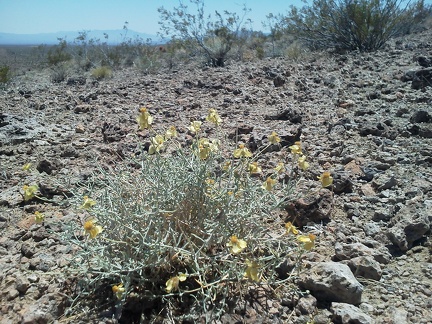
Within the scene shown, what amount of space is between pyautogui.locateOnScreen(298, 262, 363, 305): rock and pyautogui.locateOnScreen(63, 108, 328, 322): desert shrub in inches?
3.9

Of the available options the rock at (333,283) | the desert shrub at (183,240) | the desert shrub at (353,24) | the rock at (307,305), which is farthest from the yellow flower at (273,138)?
the desert shrub at (353,24)

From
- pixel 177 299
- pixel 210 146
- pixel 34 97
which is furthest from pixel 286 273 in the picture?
pixel 34 97

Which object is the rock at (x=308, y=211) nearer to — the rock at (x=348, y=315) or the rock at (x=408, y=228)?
the rock at (x=408, y=228)

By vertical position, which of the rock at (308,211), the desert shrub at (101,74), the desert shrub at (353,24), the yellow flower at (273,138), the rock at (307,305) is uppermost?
the desert shrub at (353,24)

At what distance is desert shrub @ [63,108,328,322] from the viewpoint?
1.82 meters

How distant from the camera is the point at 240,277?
1831 mm

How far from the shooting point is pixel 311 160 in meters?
3.45

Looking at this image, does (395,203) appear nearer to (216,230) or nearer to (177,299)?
(216,230)

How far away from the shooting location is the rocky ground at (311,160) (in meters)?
1.95

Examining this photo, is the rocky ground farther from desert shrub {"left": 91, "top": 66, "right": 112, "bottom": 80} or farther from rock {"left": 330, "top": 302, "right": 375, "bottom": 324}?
desert shrub {"left": 91, "top": 66, "right": 112, "bottom": 80}

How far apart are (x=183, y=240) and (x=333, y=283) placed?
0.74 m

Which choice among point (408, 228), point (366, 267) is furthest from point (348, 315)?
point (408, 228)

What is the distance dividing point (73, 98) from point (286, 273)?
498 centimetres

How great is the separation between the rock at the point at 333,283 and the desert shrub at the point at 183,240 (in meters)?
0.10
